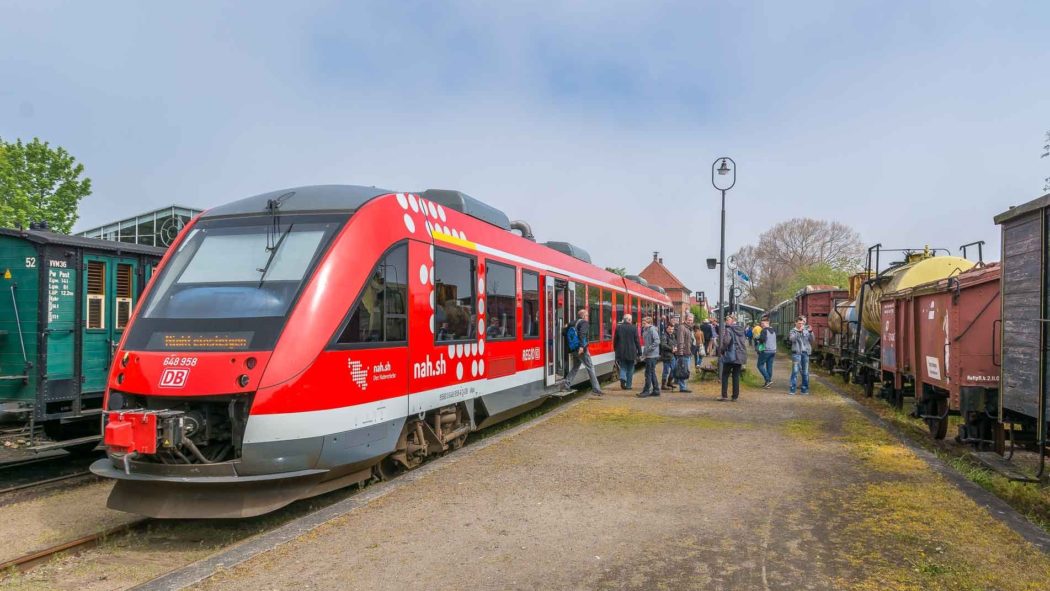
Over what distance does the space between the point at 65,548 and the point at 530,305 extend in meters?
6.86

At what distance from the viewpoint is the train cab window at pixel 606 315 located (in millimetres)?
16359

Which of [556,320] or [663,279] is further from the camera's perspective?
[663,279]

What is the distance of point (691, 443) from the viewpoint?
338 inches

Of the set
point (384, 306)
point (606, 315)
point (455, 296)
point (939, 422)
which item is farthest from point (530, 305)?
point (606, 315)

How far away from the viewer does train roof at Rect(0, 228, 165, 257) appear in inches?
314

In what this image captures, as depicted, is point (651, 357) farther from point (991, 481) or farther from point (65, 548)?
point (65, 548)

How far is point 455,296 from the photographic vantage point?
8016 mm

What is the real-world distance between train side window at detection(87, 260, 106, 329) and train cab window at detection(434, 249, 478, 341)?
4.58 metres

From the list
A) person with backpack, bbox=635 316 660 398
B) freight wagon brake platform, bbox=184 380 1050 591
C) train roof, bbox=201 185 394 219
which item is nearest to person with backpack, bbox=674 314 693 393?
person with backpack, bbox=635 316 660 398

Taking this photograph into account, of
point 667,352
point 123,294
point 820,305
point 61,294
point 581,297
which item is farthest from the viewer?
point 820,305

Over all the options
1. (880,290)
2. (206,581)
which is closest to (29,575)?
(206,581)

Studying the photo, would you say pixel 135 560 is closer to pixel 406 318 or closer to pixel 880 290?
pixel 406 318

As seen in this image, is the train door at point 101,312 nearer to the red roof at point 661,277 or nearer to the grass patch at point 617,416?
the grass patch at point 617,416

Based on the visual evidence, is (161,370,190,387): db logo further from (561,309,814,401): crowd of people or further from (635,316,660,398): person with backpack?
(635,316,660,398): person with backpack
